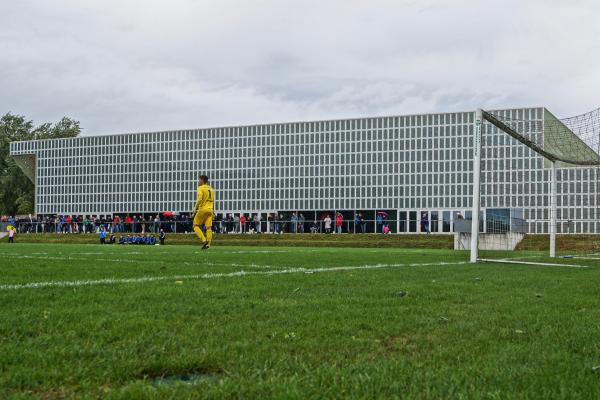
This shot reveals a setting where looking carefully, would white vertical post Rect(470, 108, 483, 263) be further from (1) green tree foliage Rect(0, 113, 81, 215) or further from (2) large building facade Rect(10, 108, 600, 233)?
(1) green tree foliage Rect(0, 113, 81, 215)

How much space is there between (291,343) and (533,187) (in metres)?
77.0

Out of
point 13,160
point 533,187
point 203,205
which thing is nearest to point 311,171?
point 533,187

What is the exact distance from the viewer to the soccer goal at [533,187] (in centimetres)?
1603

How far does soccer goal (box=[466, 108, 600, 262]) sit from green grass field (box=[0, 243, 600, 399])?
9741 millimetres

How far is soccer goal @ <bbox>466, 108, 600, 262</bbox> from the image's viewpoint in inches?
631

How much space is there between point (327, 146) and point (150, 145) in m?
26.6

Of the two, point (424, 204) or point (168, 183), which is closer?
point (424, 204)

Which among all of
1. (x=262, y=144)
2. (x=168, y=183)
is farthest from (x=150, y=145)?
(x=262, y=144)

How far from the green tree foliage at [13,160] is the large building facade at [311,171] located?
6.82 feet

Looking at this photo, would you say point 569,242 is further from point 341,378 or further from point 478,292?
point 341,378

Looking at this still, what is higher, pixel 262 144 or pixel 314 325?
pixel 262 144

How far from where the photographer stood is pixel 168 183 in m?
93.4

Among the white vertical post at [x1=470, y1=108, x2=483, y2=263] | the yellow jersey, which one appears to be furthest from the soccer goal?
the yellow jersey

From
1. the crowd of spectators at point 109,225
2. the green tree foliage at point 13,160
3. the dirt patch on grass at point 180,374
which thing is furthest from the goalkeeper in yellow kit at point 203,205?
the green tree foliage at point 13,160
